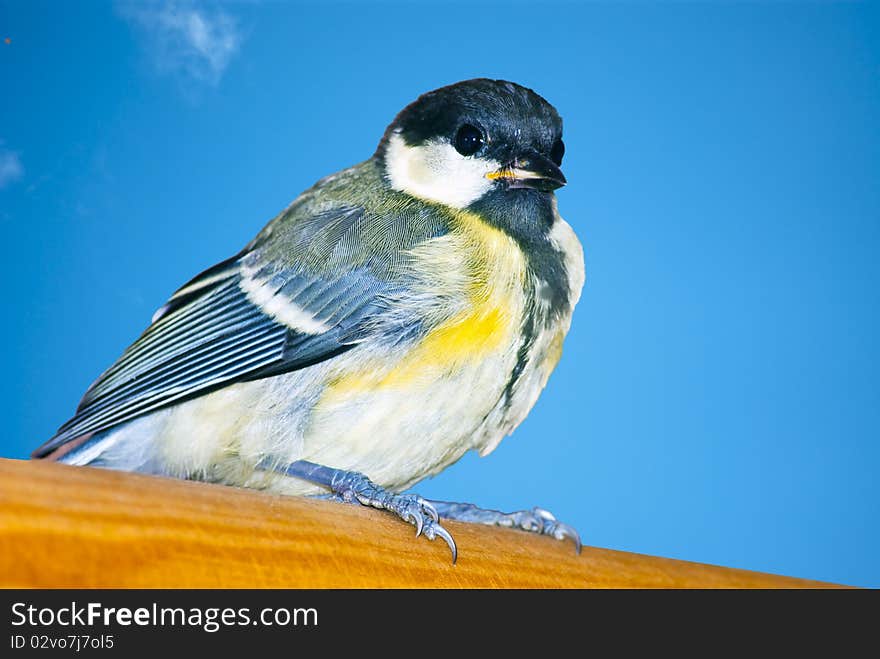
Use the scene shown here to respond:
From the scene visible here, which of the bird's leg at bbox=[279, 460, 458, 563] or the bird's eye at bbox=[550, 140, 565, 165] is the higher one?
the bird's eye at bbox=[550, 140, 565, 165]

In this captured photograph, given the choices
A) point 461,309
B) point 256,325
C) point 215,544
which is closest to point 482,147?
point 461,309

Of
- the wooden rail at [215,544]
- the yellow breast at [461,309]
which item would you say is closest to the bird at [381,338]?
the yellow breast at [461,309]

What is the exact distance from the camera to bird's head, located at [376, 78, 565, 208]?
1.09 metres

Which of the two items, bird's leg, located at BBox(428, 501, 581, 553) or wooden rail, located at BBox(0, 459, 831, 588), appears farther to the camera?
bird's leg, located at BBox(428, 501, 581, 553)

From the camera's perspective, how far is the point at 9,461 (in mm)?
511

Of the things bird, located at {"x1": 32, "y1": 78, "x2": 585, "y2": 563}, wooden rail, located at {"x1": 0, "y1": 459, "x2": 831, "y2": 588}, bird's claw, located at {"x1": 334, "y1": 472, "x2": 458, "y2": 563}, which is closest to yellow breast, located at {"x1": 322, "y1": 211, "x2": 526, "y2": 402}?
bird, located at {"x1": 32, "y1": 78, "x2": 585, "y2": 563}

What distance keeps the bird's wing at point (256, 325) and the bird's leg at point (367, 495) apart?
12 cm

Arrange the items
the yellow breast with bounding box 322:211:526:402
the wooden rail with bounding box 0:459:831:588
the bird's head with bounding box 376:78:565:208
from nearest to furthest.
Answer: the wooden rail with bounding box 0:459:831:588 → the yellow breast with bounding box 322:211:526:402 → the bird's head with bounding box 376:78:565:208

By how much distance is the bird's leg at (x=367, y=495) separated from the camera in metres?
0.76

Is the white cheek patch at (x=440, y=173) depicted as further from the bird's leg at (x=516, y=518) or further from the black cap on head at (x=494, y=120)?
the bird's leg at (x=516, y=518)

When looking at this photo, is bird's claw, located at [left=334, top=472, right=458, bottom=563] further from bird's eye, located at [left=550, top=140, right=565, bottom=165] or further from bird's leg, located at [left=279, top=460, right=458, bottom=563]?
bird's eye, located at [left=550, top=140, right=565, bottom=165]

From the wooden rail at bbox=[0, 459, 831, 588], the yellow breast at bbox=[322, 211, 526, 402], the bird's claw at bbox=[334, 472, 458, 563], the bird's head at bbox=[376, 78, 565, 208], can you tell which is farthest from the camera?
the bird's head at bbox=[376, 78, 565, 208]

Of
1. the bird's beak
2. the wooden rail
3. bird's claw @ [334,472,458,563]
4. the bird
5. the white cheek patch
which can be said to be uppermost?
the white cheek patch

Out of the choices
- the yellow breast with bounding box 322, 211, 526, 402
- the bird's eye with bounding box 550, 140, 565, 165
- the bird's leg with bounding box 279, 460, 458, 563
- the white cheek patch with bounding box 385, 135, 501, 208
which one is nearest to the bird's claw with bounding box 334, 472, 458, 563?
the bird's leg with bounding box 279, 460, 458, 563
